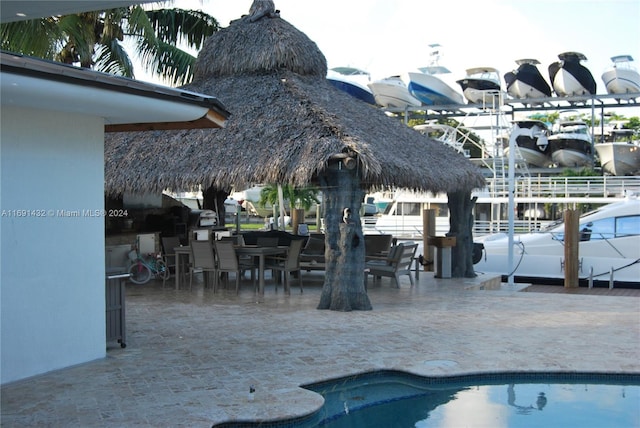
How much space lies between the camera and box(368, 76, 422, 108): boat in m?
44.9

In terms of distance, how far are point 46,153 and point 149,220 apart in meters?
10.3

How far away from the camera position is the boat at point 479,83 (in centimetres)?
4447

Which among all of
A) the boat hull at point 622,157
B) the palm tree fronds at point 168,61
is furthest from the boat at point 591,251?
the boat hull at point 622,157

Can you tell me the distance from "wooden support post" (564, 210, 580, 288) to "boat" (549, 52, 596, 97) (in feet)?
102

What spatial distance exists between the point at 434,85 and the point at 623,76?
11709mm

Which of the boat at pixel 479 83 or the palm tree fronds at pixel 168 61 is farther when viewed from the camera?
the boat at pixel 479 83

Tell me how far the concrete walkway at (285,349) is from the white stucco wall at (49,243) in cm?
32

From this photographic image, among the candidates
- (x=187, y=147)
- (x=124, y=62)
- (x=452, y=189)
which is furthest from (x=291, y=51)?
(x=124, y=62)

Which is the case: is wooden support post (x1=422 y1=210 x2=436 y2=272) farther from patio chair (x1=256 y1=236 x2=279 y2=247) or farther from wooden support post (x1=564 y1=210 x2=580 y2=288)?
patio chair (x1=256 y1=236 x2=279 y2=247)

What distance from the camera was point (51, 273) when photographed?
6.17 metres

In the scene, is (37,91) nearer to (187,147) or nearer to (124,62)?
(187,147)

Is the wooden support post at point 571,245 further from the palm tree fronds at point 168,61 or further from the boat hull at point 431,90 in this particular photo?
the boat hull at point 431,90

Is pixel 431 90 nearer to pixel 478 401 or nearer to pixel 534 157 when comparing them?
pixel 534 157

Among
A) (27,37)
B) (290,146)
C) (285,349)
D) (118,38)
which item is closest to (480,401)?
(285,349)
